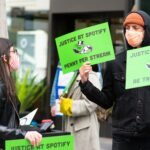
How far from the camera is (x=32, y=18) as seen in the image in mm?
10531

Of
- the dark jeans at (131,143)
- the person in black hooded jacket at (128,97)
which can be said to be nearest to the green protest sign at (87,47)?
the person in black hooded jacket at (128,97)

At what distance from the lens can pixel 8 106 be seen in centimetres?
333

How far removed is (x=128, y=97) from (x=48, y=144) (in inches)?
32.5

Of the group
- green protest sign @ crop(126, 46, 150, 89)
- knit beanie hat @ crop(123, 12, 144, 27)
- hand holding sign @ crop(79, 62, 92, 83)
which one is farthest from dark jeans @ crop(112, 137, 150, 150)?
knit beanie hat @ crop(123, 12, 144, 27)

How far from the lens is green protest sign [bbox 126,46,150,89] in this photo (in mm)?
3838

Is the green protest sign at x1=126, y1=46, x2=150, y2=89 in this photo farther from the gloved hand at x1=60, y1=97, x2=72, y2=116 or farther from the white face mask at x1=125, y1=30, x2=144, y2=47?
the gloved hand at x1=60, y1=97, x2=72, y2=116

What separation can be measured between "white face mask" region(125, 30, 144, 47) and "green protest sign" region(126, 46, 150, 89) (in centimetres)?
8

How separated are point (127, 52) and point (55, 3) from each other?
6120 millimetres

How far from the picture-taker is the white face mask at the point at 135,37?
3.91 m

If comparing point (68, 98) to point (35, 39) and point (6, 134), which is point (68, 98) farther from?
point (35, 39)

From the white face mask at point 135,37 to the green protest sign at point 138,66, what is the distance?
82 mm

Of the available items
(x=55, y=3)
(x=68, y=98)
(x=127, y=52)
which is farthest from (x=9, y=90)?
(x=55, y=3)

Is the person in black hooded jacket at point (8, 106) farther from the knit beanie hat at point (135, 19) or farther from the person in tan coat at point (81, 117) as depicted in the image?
the person in tan coat at point (81, 117)

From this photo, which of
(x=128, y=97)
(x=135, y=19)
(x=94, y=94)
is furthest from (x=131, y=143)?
(x=135, y=19)
